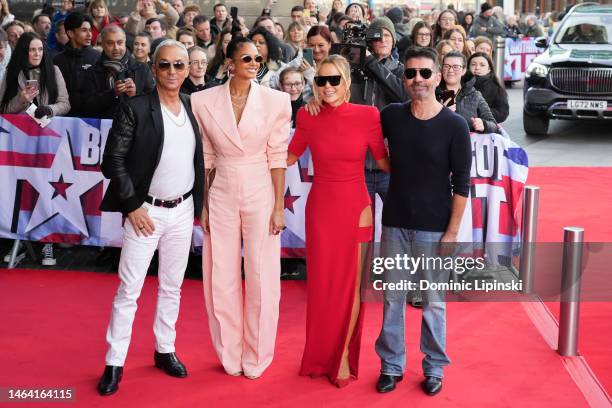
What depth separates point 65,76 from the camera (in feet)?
31.1

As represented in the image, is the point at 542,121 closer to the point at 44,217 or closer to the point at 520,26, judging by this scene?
the point at 44,217

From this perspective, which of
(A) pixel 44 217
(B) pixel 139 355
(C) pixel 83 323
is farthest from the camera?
(A) pixel 44 217

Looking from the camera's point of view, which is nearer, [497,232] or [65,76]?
[497,232]

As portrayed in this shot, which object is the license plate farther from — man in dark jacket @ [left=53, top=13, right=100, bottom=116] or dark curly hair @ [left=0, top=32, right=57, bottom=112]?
dark curly hair @ [left=0, top=32, right=57, bottom=112]

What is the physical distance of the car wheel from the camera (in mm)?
16078

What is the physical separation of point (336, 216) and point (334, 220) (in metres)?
0.03

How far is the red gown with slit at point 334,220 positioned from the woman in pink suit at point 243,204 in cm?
22

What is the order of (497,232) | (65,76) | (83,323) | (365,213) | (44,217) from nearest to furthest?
(365,213)
(83,323)
(497,232)
(44,217)
(65,76)

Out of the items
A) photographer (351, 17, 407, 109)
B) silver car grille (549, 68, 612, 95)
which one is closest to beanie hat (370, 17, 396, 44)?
photographer (351, 17, 407, 109)

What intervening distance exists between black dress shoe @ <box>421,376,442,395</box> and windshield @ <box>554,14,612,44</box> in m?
11.6

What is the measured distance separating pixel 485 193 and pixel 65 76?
4.23m

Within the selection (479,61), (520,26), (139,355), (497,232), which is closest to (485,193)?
(497,232)

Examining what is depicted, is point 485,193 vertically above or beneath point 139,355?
above

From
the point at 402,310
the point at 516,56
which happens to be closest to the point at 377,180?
the point at 402,310
